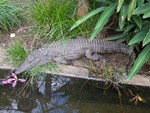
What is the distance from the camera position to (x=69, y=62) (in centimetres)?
410

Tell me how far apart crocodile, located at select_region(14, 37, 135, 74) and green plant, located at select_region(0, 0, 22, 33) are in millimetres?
583

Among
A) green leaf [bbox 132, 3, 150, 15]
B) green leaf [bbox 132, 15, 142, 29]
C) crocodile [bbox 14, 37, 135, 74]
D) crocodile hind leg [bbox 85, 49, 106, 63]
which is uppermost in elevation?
green leaf [bbox 132, 3, 150, 15]

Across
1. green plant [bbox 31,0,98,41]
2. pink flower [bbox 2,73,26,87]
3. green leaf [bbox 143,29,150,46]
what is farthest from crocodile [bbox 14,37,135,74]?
green leaf [bbox 143,29,150,46]

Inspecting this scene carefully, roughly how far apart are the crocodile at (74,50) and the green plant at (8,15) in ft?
1.91

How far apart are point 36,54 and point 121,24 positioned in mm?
1058

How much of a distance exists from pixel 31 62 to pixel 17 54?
0.21m

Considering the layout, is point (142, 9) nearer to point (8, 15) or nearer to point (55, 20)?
point (55, 20)

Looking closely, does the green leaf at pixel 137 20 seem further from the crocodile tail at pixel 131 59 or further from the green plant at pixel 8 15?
A: the green plant at pixel 8 15

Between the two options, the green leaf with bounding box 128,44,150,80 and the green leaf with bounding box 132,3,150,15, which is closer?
the green leaf with bounding box 132,3,150,15

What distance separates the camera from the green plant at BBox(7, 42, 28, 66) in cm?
397

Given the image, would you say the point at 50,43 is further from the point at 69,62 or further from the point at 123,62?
the point at 123,62

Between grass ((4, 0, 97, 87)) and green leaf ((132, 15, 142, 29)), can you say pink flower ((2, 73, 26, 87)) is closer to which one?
grass ((4, 0, 97, 87))

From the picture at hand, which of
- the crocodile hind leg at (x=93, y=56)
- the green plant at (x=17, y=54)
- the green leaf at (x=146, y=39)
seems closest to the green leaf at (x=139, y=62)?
the green leaf at (x=146, y=39)

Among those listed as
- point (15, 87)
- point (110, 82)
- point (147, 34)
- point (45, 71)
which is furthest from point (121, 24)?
point (15, 87)
